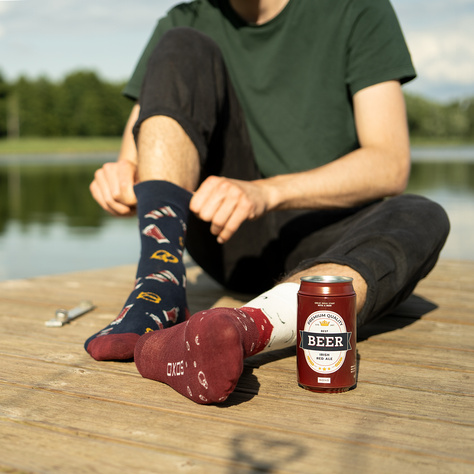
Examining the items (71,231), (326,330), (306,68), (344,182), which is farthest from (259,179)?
(71,231)

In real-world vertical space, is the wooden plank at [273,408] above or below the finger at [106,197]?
below

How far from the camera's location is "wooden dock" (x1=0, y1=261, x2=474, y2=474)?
39.9 inches

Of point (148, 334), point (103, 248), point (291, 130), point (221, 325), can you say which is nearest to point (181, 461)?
point (221, 325)

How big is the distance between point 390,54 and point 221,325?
116 cm

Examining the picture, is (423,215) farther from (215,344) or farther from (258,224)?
(215,344)

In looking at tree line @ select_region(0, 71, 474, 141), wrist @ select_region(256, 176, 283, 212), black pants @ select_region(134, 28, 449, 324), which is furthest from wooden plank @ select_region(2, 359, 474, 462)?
tree line @ select_region(0, 71, 474, 141)

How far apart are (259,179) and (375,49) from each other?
20.6 inches

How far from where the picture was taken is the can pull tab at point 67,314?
195 centimetres

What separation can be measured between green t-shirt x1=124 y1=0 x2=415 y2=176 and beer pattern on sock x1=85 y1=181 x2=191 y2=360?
63 centimetres

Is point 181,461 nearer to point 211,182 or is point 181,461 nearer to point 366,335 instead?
point 211,182

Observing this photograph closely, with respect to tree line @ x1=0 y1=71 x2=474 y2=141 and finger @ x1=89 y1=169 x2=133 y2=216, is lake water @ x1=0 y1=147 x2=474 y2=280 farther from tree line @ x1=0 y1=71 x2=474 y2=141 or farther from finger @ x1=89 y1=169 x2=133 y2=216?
tree line @ x1=0 y1=71 x2=474 y2=141

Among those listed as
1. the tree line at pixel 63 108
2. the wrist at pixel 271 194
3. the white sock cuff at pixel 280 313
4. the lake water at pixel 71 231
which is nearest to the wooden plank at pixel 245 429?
the white sock cuff at pixel 280 313

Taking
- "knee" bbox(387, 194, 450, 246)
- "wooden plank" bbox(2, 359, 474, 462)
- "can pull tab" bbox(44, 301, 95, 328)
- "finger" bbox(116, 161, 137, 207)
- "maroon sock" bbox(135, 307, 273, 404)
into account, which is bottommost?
"can pull tab" bbox(44, 301, 95, 328)

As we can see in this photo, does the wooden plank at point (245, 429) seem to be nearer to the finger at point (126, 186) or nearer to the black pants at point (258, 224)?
the black pants at point (258, 224)
